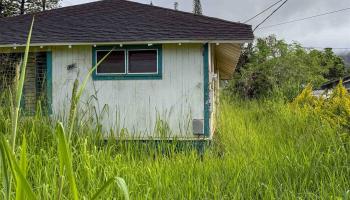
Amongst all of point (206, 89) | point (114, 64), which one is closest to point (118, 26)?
point (114, 64)

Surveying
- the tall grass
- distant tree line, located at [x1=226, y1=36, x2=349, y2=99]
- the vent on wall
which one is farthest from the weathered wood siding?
distant tree line, located at [x1=226, y1=36, x2=349, y2=99]

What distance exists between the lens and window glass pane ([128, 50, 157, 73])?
8.25m

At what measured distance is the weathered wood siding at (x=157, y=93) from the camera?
8125 mm

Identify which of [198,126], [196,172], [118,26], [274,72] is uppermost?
[118,26]

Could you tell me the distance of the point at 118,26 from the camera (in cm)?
866

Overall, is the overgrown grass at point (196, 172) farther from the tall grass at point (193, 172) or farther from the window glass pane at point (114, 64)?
the window glass pane at point (114, 64)

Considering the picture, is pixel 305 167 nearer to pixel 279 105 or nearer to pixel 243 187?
pixel 243 187

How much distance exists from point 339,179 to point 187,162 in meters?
1.58

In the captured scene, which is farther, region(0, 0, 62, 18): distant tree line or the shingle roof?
region(0, 0, 62, 18): distant tree line

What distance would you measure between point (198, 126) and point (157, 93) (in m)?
1.15

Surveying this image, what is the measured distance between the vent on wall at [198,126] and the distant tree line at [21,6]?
21.5 metres

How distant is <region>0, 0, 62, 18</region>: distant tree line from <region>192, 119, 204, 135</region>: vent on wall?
21.5 meters

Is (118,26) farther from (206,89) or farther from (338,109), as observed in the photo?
(338,109)

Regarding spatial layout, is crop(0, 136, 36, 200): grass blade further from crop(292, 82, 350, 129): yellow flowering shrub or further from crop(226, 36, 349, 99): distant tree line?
crop(226, 36, 349, 99): distant tree line
